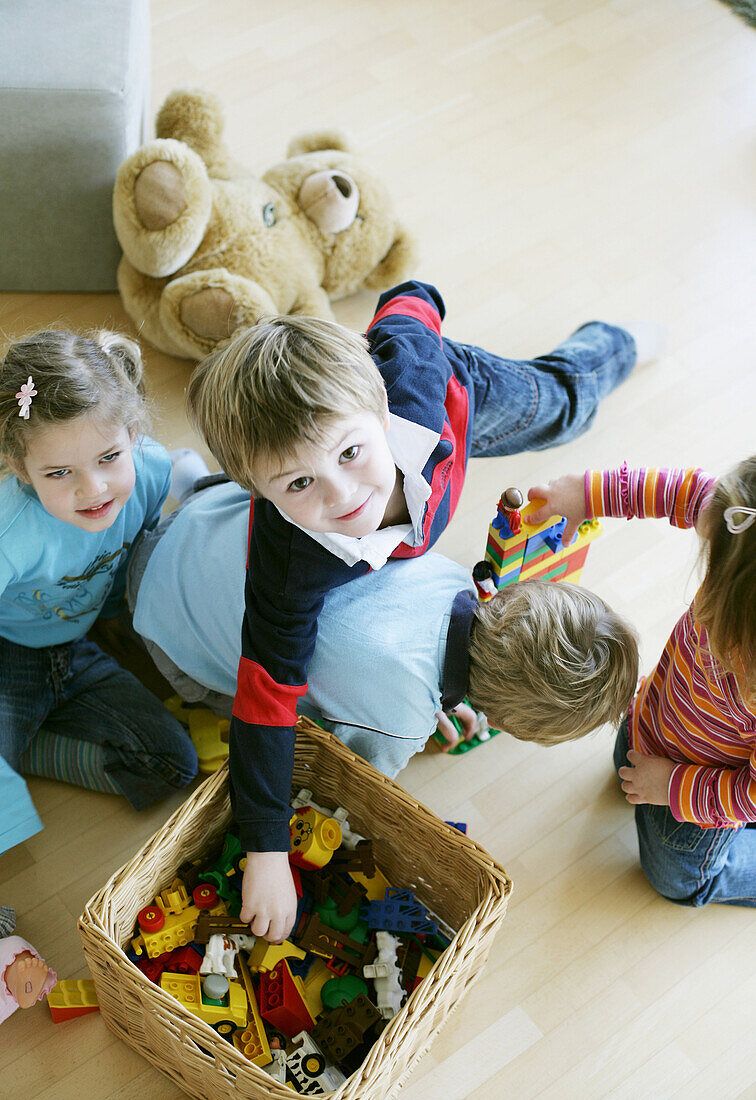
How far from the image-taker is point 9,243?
1.46 m

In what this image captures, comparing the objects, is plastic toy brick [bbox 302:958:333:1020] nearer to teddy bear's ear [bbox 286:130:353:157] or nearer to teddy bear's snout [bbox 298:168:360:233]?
teddy bear's snout [bbox 298:168:360:233]

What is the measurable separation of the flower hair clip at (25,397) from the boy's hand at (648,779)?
74cm

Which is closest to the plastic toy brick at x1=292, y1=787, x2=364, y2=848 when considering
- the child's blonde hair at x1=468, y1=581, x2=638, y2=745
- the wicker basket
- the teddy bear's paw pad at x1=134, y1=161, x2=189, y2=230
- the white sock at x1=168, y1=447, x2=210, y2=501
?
the wicker basket

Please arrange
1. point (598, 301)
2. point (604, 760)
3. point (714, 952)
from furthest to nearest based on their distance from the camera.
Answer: point (598, 301) < point (604, 760) < point (714, 952)

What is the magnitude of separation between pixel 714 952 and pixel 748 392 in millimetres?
885

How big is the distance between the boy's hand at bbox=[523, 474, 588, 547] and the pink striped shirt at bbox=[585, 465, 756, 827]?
0.5 inches

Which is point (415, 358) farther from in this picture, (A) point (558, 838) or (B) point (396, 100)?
(B) point (396, 100)

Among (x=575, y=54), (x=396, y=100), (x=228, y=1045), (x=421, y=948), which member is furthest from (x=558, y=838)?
(x=575, y=54)

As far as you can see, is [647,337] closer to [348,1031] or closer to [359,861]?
[359,861]

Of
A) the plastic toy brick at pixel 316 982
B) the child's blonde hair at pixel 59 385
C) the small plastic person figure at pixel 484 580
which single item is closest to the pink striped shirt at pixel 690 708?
the small plastic person figure at pixel 484 580

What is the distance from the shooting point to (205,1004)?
95 cm

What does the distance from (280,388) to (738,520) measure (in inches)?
15.2

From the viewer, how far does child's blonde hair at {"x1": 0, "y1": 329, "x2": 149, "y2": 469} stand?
3.08 feet

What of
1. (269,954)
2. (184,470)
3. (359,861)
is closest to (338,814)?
(359,861)
